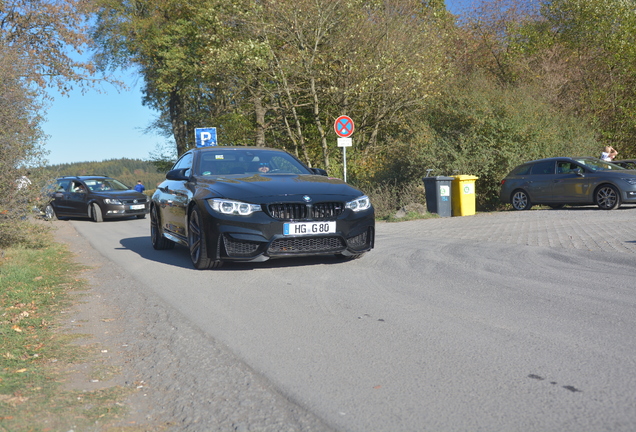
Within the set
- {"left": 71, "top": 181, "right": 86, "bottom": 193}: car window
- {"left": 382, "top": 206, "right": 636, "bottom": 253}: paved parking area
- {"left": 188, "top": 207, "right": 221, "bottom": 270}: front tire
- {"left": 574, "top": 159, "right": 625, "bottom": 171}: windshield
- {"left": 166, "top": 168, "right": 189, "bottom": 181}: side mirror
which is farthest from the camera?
{"left": 71, "top": 181, "right": 86, "bottom": 193}: car window

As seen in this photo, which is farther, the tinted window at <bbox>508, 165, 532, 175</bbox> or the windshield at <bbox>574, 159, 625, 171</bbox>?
the tinted window at <bbox>508, 165, 532, 175</bbox>

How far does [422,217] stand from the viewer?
16.8 meters

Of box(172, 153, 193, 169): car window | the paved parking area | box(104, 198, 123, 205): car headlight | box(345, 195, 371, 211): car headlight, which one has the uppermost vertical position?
box(172, 153, 193, 169): car window

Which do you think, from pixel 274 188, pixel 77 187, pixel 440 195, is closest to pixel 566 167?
pixel 440 195

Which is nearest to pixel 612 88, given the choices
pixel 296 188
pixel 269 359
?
pixel 296 188

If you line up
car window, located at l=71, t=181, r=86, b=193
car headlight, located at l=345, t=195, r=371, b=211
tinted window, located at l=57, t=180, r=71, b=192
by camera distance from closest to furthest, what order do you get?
car headlight, located at l=345, t=195, r=371, b=211, car window, located at l=71, t=181, r=86, b=193, tinted window, located at l=57, t=180, r=71, b=192

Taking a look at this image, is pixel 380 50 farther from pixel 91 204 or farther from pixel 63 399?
pixel 63 399

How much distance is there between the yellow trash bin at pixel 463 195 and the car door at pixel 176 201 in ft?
29.1

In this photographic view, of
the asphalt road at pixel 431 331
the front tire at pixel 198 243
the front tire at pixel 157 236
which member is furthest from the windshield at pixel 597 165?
the front tire at pixel 198 243

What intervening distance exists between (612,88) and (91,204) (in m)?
21.1

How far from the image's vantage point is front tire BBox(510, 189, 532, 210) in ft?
60.3

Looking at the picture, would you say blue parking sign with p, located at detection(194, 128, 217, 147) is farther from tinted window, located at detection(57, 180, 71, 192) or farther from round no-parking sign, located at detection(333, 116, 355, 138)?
round no-parking sign, located at detection(333, 116, 355, 138)

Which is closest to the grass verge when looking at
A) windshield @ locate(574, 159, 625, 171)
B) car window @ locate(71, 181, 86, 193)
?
windshield @ locate(574, 159, 625, 171)

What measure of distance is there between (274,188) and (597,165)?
12466 millimetres
